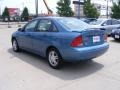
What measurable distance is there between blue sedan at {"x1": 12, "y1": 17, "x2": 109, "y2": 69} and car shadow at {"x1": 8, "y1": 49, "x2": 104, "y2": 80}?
0.83ft

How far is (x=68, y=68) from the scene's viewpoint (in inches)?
232

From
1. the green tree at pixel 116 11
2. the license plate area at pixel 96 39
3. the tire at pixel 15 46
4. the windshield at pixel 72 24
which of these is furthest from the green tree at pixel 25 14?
the license plate area at pixel 96 39

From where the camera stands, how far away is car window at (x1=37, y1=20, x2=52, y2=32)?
618 centimetres

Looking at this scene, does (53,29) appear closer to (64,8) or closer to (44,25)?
(44,25)

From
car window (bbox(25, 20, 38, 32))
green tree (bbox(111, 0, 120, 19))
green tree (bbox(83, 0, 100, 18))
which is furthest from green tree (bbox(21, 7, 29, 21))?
car window (bbox(25, 20, 38, 32))

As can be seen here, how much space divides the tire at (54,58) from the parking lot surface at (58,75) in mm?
142

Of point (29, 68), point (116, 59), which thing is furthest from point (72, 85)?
point (116, 59)

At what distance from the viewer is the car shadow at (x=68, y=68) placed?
531 cm

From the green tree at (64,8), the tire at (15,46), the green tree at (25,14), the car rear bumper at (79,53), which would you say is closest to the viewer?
the car rear bumper at (79,53)

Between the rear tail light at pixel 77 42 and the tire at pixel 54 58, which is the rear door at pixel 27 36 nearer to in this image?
the tire at pixel 54 58

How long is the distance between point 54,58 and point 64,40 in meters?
0.72

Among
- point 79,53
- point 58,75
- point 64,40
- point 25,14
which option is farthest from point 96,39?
point 25,14

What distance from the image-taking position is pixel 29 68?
5941 mm

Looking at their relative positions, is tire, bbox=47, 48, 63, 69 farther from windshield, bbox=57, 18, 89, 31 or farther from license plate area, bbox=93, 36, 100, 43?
license plate area, bbox=93, 36, 100, 43
